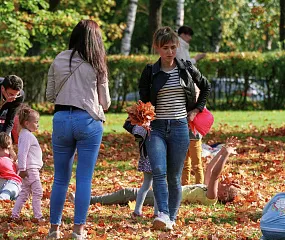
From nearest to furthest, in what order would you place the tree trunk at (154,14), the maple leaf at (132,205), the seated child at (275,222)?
the seated child at (275,222) → the maple leaf at (132,205) → the tree trunk at (154,14)

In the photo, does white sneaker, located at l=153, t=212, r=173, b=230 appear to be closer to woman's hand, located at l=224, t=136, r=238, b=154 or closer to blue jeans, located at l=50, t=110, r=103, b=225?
blue jeans, located at l=50, t=110, r=103, b=225

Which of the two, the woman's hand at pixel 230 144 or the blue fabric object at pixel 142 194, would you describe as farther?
the blue fabric object at pixel 142 194

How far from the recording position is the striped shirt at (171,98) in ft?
23.4

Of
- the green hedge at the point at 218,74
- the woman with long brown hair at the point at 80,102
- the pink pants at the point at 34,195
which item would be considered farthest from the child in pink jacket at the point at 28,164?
the green hedge at the point at 218,74

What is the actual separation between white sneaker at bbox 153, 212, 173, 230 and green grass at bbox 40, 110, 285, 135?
32.5 feet

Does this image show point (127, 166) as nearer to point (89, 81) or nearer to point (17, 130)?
point (17, 130)

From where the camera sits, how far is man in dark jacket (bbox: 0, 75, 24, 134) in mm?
9250

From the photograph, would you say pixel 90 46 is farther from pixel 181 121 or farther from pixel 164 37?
pixel 181 121

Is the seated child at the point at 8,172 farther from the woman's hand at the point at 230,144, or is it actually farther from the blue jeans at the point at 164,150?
the woman's hand at the point at 230,144

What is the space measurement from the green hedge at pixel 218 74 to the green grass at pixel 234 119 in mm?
1093

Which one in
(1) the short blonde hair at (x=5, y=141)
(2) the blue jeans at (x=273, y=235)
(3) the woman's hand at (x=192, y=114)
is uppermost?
(3) the woman's hand at (x=192, y=114)

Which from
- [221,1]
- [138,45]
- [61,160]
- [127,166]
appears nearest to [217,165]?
[61,160]

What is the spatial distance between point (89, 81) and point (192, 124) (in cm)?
159

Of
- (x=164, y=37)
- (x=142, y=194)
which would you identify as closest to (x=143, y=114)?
(x=164, y=37)
